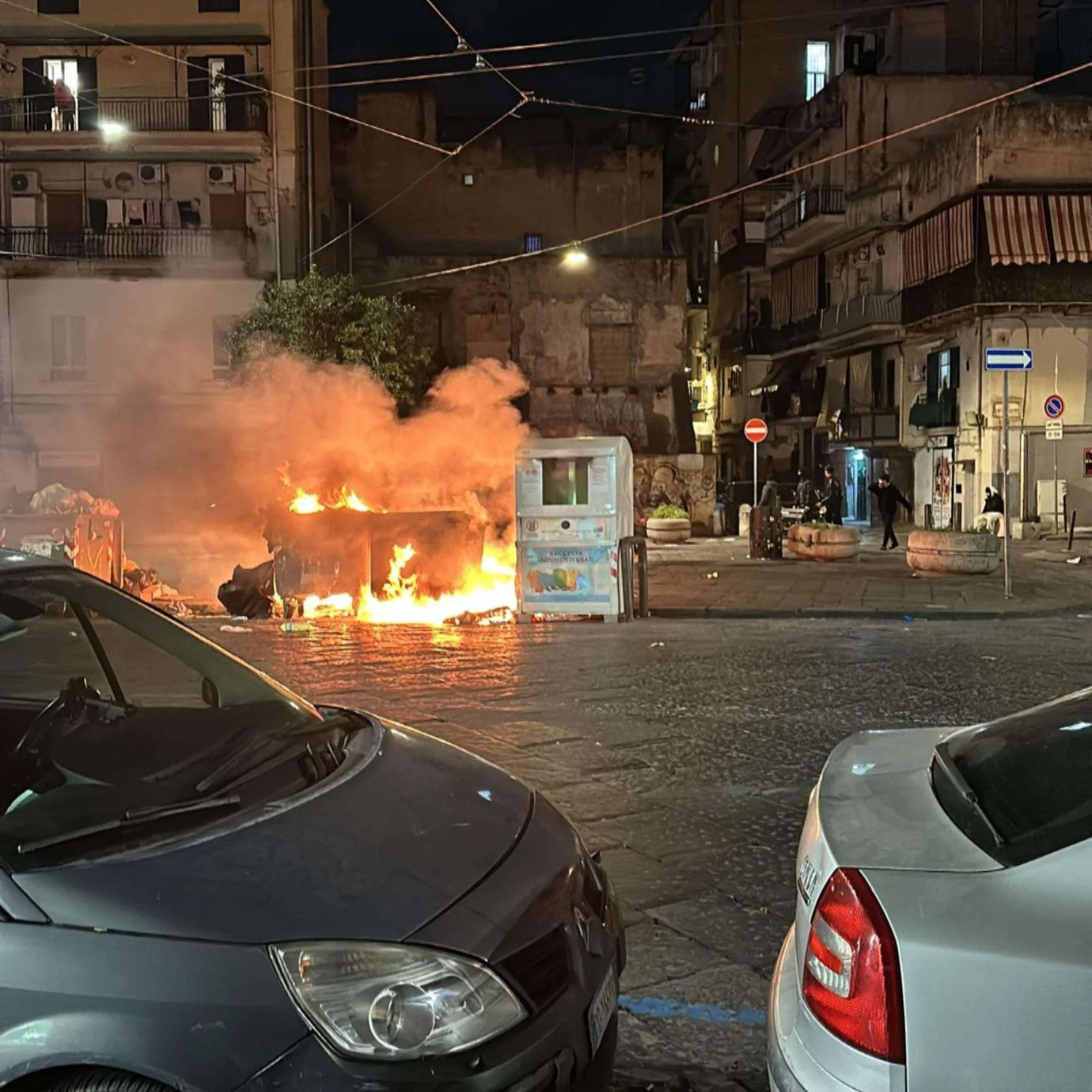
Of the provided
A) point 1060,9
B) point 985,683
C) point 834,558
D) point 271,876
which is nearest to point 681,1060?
point 271,876

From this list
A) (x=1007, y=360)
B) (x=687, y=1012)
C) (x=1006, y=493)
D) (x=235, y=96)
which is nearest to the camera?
(x=687, y=1012)

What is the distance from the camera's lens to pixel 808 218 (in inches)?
1507

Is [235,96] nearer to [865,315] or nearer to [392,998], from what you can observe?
[865,315]

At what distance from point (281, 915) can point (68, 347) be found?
107 feet

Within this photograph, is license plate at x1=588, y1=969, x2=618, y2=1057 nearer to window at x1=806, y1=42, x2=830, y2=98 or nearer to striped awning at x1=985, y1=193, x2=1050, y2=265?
striped awning at x1=985, y1=193, x2=1050, y2=265

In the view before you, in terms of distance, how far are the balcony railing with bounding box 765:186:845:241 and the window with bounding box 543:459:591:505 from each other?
27299mm

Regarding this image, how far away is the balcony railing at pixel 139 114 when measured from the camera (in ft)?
101

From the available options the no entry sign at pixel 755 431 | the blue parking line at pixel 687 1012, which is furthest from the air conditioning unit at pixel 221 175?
the blue parking line at pixel 687 1012

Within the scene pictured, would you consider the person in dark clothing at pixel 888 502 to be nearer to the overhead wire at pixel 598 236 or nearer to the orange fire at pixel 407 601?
the overhead wire at pixel 598 236

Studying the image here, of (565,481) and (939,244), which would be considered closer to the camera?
(565,481)

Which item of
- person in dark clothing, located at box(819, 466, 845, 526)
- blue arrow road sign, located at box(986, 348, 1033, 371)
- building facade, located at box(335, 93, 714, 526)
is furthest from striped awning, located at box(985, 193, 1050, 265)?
blue arrow road sign, located at box(986, 348, 1033, 371)

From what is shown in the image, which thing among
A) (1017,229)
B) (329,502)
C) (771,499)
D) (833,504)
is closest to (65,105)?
(329,502)

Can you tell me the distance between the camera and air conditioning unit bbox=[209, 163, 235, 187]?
31562 millimetres

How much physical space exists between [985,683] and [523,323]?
26.9 m
